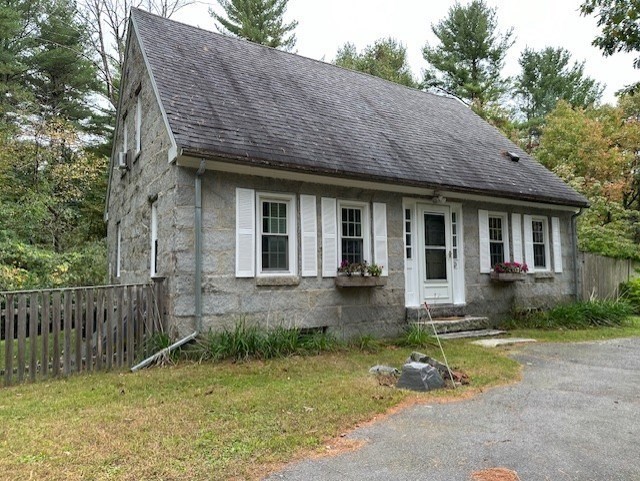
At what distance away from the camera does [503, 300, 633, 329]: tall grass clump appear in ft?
32.2

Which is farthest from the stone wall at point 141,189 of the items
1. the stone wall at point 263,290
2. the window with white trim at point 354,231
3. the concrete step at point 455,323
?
the concrete step at point 455,323

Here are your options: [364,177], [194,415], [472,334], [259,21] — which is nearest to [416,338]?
[472,334]

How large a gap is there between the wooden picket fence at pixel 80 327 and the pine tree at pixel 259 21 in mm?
18181

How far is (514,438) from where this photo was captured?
3461 mm

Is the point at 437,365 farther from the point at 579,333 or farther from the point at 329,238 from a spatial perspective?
the point at 579,333

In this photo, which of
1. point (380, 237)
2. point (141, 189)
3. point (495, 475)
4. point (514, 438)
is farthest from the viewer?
point (141, 189)

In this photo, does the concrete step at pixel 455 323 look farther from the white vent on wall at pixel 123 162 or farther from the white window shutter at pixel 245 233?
the white vent on wall at pixel 123 162

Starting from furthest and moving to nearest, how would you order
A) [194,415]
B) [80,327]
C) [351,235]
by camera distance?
[351,235], [80,327], [194,415]

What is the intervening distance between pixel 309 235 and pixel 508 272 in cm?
480

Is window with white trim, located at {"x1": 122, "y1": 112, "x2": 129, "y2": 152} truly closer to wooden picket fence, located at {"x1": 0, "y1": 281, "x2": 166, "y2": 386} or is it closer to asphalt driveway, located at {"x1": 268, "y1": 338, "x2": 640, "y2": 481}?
wooden picket fence, located at {"x1": 0, "y1": 281, "x2": 166, "y2": 386}

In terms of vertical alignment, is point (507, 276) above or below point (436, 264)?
below

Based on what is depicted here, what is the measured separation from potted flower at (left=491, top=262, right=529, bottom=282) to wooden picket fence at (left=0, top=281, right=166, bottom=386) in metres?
6.89

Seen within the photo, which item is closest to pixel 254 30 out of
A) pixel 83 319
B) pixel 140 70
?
pixel 140 70

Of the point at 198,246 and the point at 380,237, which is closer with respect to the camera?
the point at 198,246
